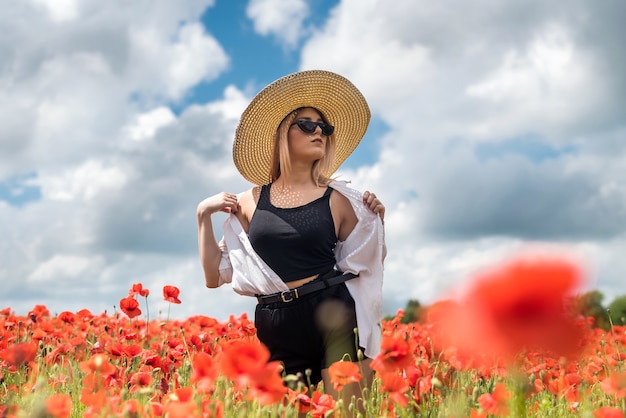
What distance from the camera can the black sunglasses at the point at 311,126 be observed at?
3.81m

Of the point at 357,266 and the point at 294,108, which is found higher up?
the point at 294,108

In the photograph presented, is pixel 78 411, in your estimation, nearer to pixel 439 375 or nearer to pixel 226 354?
pixel 439 375

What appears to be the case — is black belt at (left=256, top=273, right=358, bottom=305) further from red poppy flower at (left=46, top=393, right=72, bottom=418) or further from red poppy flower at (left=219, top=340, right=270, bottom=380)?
red poppy flower at (left=219, top=340, right=270, bottom=380)

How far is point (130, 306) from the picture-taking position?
4195mm

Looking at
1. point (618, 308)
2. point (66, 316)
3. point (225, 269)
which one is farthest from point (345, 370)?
point (618, 308)

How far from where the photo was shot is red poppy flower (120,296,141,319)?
13.6 feet

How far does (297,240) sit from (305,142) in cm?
62

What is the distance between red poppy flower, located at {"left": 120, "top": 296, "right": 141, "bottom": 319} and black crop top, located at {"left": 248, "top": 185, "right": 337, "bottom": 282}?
1033 millimetres

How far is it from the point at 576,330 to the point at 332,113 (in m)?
3.13

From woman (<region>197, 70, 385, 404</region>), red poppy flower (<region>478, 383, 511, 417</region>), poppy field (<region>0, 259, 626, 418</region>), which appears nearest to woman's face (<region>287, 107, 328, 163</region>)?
woman (<region>197, 70, 385, 404</region>)

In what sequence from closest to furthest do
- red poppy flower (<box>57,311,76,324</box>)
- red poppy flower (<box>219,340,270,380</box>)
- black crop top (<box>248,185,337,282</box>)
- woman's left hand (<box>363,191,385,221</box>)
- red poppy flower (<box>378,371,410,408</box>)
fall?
1. red poppy flower (<box>219,340,270,380</box>)
2. red poppy flower (<box>378,371,410,408</box>)
3. black crop top (<box>248,185,337,282</box>)
4. woman's left hand (<box>363,191,385,221</box>)
5. red poppy flower (<box>57,311,76,324</box>)

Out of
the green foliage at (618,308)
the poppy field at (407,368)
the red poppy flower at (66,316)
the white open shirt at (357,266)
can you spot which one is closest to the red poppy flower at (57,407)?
the poppy field at (407,368)

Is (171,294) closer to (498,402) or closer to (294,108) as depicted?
(294,108)

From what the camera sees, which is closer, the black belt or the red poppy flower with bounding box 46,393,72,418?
the red poppy flower with bounding box 46,393,72,418
